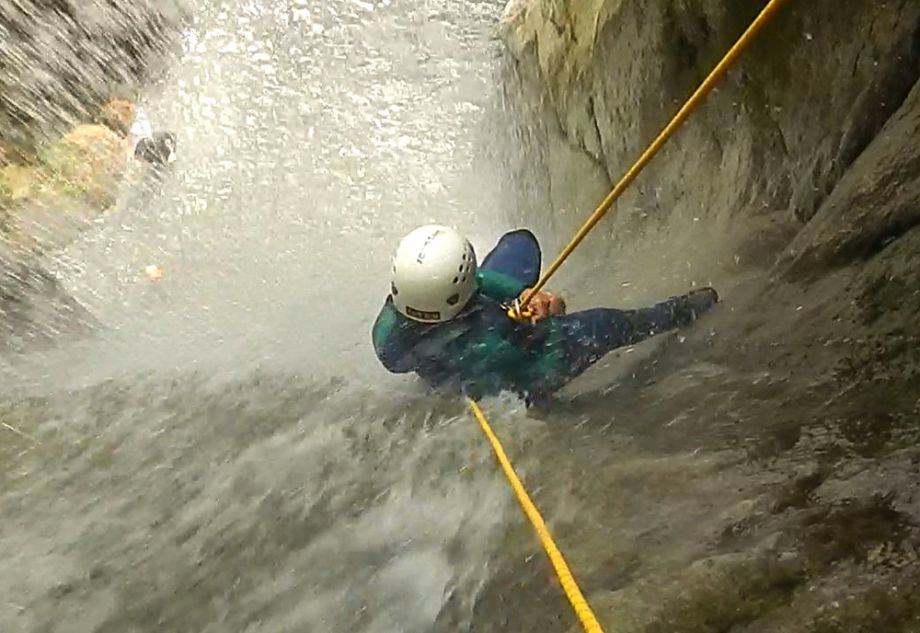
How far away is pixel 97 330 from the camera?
491 cm

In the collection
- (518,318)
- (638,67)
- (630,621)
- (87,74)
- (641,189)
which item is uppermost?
(87,74)

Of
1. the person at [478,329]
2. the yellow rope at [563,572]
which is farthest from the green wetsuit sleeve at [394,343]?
the yellow rope at [563,572]

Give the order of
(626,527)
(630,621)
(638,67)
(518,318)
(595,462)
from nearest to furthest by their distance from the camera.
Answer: (630,621)
(626,527)
(595,462)
(518,318)
(638,67)

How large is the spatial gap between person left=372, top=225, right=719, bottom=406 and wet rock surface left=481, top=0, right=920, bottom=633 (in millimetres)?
109

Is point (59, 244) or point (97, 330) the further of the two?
point (59, 244)

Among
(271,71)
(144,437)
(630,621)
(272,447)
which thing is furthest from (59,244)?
(630,621)

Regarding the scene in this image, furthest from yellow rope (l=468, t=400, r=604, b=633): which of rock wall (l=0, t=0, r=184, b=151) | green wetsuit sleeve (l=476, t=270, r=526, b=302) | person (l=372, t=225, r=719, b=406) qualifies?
rock wall (l=0, t=0, r=184, b=151)

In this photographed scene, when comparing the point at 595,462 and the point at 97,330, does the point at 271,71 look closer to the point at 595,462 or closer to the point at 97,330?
the point at 97,330

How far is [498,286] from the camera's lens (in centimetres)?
344

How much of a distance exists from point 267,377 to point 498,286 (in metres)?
1.25

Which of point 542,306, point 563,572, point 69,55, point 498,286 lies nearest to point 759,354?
point 542,306

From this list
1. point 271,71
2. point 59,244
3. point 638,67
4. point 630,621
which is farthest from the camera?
point 271,71

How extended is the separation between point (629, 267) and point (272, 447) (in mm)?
1596

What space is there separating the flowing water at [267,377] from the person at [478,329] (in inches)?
8.5
